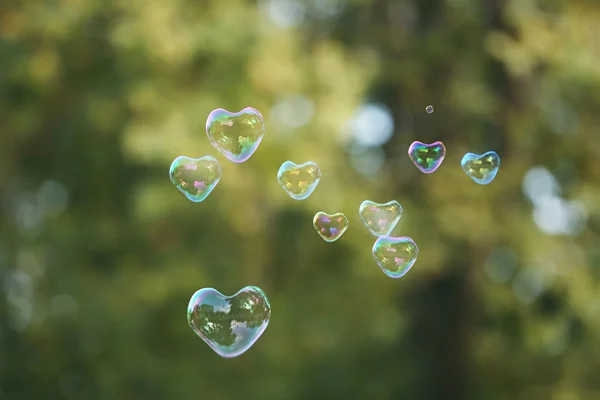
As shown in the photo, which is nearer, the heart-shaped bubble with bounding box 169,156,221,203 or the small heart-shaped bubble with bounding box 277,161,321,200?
the heart-shaped bubble with bounding box 169,156,221,203

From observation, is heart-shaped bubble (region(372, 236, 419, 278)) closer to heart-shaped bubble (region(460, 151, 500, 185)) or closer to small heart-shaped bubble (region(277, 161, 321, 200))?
small heart-shaped bubble (region(277, 161, 321, 200))

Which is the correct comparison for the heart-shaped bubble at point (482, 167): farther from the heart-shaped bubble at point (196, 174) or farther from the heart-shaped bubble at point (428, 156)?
the heart-shaped bubble at point (196, 174)

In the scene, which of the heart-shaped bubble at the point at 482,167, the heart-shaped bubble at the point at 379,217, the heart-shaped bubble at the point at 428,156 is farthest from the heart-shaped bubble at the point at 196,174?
the heart-shaped bubble at the point at 482,167

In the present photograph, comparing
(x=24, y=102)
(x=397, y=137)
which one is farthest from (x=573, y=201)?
(x=24, y=102)

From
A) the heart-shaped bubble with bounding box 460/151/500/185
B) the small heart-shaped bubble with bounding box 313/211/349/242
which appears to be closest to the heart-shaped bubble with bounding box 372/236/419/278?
the small heart-shaped bubble with bounding box 313/211/349/242

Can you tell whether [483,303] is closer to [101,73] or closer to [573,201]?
[573,201]
